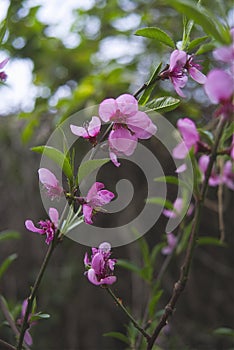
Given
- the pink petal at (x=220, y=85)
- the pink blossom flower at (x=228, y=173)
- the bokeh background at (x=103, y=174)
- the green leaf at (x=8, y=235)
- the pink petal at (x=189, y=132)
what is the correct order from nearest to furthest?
the pink petal at (x=220, y=85) < the pink petal at (x=189, y=132) < the green leaf at (x=8, y=235) < the pink blossom flower at (x=228, y=173) < the bokeh background at (x=103, y=174)

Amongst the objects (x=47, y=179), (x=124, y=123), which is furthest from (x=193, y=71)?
(x=47, y=179)

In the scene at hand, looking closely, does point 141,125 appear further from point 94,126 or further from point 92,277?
point 92,277

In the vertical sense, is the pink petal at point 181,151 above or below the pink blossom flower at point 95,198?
below

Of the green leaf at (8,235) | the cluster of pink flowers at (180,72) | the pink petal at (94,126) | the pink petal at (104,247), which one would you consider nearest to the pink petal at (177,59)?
the cluster of pink flowers at (180,72)

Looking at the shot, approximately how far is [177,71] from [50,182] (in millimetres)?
193

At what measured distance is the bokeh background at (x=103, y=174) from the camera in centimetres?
137

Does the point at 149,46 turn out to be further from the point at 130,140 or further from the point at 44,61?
the point at 130,140

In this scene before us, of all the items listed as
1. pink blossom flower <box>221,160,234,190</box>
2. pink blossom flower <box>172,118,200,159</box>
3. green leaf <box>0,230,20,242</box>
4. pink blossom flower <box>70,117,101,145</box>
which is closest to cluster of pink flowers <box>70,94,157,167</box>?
pink blossom flower <box>70,117,101,145</box>

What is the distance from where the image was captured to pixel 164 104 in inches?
20.0

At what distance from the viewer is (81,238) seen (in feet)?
4.48

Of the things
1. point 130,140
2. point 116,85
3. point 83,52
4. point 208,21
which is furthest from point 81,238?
point 208,21

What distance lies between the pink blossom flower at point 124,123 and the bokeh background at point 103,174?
75 centimetres

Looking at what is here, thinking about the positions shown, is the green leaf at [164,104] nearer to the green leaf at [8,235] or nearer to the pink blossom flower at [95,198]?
the pink blossom flower at [95,198]

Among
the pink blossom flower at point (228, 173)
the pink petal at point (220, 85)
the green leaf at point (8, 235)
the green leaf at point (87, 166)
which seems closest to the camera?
the pink petal at point (220, 85)
